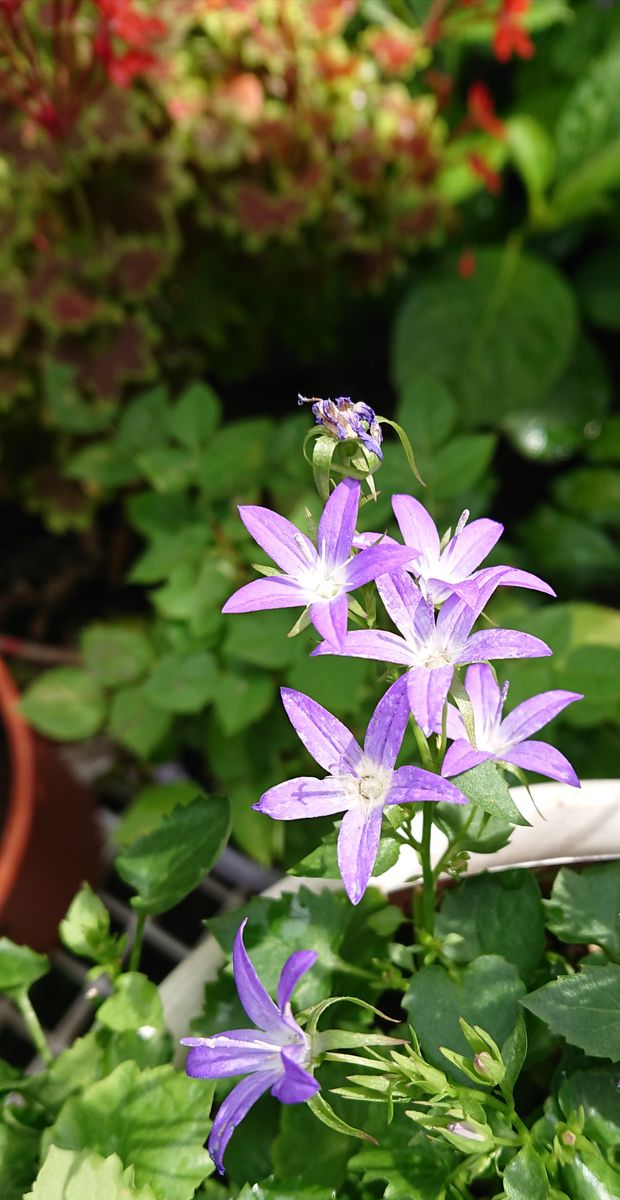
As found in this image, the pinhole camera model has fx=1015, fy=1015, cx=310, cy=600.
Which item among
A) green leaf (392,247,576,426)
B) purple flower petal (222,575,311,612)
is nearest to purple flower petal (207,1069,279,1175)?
purple flower petal (222,575,311,612)

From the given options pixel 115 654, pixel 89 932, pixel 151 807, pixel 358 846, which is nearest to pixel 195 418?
pixel 115 654

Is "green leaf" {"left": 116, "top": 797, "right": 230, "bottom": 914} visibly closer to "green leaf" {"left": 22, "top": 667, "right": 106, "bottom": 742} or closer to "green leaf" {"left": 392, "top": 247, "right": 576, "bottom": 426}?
"green leaf" {"left": 22, "top": 667, "right": 106, "bottom": 742}

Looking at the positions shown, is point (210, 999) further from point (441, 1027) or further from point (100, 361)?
point (100, 361)

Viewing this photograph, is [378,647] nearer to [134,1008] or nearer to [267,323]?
[134,1008]

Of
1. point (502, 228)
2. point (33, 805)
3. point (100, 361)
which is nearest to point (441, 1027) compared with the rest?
point (33, 805)

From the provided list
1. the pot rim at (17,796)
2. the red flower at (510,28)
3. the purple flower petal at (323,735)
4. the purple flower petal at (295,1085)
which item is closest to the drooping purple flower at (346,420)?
the purple flower petal at (323,735)

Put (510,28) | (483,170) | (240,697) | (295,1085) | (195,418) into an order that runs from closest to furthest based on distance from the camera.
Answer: (295,1085) < (240,697) < (195,418) < (510,28) < (483,170)
